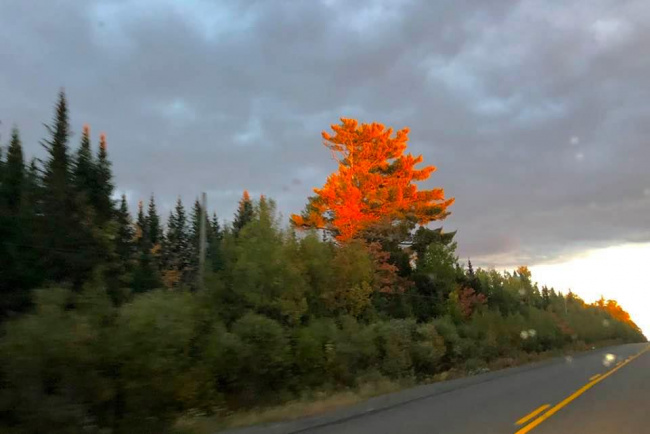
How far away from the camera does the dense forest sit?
33.5 ft

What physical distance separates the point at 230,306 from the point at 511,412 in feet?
39.9

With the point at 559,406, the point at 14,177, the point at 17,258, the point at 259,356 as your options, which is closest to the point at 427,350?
the point at 259,356

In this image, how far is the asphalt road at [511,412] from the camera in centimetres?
1252

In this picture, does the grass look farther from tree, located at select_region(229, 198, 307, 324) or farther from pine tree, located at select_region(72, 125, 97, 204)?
pine tree, located at select_region(72, 125, 97, 204)

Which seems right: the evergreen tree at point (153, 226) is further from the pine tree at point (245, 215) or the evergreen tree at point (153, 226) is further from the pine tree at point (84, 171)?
the pine tree at point (84, 171)

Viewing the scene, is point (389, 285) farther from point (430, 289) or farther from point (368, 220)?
point (430, 289)

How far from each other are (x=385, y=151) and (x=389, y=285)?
1228 centimetres

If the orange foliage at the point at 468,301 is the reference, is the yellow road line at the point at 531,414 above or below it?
below

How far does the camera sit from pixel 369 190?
163 feet

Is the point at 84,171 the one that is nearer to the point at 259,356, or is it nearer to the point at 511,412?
the point at 259,356

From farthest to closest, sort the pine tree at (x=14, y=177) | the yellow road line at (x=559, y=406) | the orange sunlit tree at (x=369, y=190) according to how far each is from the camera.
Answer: the orange sunlit tree at (x=369, y=190)
the pine tree at (x=14, y=177)
the yellow road line at (x=559, y=406)

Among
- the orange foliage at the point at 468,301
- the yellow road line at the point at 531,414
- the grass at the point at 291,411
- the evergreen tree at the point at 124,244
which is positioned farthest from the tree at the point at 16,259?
the orange foliage at the point at 468,301

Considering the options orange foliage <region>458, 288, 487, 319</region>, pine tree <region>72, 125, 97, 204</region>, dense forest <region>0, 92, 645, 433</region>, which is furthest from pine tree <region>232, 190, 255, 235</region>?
orange foliage <region>458, 288, 487, 319</region>

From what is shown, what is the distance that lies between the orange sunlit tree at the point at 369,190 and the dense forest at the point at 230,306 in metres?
0.12
